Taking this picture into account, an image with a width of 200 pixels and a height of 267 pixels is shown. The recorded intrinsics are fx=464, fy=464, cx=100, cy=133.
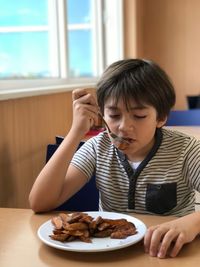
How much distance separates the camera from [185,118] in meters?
2.70

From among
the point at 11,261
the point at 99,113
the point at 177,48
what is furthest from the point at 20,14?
the point at 177,48

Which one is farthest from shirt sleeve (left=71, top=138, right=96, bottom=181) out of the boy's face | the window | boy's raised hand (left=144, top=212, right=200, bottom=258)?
the window

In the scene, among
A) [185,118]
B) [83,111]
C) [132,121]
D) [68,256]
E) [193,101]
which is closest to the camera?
[68,256]

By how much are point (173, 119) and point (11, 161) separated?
4.41 feet

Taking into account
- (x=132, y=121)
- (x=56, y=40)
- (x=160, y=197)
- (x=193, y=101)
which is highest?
(x=56, y=40)

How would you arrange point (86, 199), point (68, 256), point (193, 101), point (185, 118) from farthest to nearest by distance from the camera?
point (193, 101), point (185, 118), point (86, 199), point (68, 256)

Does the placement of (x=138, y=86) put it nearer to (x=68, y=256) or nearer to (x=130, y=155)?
(x=130, y=155)

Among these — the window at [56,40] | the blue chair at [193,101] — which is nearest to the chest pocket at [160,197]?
the window at [56,40]

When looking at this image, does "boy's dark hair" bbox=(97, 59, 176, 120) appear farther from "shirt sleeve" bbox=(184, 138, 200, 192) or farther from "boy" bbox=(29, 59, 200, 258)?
"shirt sleeve" bbox=(184, 138, 200, 192)

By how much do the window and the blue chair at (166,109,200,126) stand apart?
670 mm

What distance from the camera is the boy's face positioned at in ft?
3.73

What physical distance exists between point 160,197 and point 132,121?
22 centimetres

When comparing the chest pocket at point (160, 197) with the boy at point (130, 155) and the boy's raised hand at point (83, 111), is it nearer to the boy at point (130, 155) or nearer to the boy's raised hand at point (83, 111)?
the boy at point (130, 155)

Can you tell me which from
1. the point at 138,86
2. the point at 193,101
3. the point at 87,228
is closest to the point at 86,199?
the point at 138,86
